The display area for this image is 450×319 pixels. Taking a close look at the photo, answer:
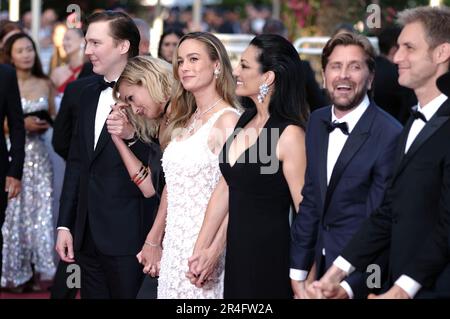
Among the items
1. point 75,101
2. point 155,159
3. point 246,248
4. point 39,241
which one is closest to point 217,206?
point 246,248

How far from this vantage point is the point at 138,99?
590 cm

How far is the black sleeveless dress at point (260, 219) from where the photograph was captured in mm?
5051

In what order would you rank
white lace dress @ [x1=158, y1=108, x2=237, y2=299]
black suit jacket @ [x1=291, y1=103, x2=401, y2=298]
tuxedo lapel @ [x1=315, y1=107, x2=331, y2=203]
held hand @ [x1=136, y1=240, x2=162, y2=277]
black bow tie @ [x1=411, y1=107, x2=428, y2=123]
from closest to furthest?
1. black bow tie @ [x1=411, y1=107, x2=428, y2=123]
2. black suit jacket @ [x1=291, y1=103, x2=401, y2=298]
3. tuxedo lapel @ [x1=315, y1=107, x2=331, y2=203]
4. white lace dress @ [x1=158, y1=108, x2=237, y2=299]
5. held hand @ [x1=136, y1=240, x2=162, y2=277]

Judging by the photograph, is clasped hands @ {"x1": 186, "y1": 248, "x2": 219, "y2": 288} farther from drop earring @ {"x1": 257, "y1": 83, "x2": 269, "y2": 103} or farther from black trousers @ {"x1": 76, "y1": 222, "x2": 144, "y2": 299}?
drop earring @ {"x1": 257, "y1": 83, "x2": 269, "y2": 103}

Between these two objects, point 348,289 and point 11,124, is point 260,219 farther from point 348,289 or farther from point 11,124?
point 11,124

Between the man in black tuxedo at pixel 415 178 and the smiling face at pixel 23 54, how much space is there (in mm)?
5122

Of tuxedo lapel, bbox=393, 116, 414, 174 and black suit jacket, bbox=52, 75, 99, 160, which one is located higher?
tuxedo lapel, bbox=393, 116, 414, 174

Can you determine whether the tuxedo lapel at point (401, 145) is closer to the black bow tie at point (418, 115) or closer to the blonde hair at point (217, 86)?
the black bow tie at point (418, 115)

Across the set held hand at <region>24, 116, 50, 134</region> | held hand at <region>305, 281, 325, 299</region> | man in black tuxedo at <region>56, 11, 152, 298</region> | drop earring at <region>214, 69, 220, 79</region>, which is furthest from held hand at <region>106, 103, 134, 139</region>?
held hand at <region>24, 116, 50, 134</region>

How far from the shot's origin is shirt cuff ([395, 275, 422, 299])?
162 inches

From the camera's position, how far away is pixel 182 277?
5578 mm

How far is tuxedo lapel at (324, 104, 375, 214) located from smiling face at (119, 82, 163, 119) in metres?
1.63

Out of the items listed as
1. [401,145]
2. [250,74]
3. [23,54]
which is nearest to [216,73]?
[250,74]
